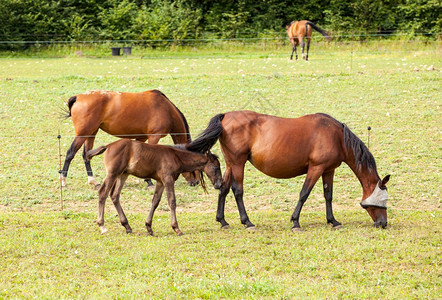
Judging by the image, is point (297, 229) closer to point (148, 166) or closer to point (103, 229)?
point (148, 166)

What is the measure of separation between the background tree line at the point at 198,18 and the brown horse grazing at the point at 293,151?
2450 centimetres

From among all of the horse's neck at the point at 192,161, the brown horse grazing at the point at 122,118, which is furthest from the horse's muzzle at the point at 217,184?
the brown horse grazing at the point at 122,118

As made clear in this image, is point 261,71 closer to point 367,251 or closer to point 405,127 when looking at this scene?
point 405,127

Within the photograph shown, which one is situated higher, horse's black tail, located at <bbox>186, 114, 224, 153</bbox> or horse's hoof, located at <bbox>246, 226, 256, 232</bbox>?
horse's black tail, located at <bbox>186, 114, 224, 153</bbox>

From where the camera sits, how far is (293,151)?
28.3ft

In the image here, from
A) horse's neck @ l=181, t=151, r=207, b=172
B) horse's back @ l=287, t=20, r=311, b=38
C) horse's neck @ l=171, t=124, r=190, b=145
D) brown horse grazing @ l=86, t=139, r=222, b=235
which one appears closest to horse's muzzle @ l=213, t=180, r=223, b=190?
brown horse grazing @ l=86, t=139, r=222, b=235

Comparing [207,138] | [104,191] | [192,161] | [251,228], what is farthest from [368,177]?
[104,191]

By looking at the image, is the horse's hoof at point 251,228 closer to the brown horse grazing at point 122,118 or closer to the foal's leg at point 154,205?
the foal's leg at point 154,205

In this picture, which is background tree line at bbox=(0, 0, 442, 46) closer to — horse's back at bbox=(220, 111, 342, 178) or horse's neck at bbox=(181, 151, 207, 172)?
horse's back at bbox=(220, 111, 342, 178)

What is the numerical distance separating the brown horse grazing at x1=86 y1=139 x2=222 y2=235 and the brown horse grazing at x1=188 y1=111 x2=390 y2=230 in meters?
0.27

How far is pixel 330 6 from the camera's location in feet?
128

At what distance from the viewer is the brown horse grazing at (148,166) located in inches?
322

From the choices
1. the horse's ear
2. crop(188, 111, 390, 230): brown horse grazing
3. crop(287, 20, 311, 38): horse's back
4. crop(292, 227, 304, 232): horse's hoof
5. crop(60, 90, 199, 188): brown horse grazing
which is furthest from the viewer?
crop(287, 20, 311, 38): horse's back

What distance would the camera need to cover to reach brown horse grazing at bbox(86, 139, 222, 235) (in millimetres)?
8172
